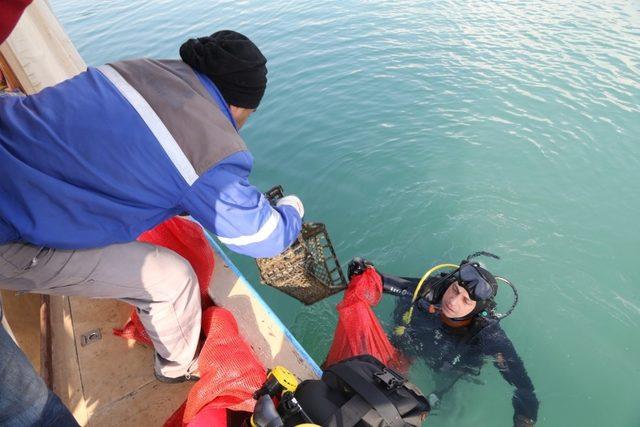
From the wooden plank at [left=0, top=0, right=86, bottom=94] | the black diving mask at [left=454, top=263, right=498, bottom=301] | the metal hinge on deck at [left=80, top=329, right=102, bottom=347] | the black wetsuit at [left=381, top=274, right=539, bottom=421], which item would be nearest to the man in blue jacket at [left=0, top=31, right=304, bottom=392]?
the metal hinge on deck at [left=80, top=329, right=102, bottom=347]

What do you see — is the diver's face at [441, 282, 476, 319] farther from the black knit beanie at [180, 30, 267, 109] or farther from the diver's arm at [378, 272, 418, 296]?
the black knit beanie at [180, 30, 267, 109]

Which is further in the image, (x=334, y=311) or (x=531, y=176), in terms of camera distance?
(x=531, y=176)

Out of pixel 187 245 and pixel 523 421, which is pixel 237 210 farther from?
pixel 523 421

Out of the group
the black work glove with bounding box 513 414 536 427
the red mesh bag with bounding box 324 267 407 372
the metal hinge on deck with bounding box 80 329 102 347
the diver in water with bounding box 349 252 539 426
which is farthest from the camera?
the diver in water with bounding box 349 252 539 426

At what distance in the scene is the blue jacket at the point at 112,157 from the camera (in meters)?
1.41

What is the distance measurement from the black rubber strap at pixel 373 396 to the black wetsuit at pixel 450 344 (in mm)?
1925

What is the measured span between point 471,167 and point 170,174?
514 cm

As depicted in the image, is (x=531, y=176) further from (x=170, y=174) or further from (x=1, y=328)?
(x=1, y=328)

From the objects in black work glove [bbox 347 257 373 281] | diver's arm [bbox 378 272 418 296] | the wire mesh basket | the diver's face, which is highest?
the wire mesh basket

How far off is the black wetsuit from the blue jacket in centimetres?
236

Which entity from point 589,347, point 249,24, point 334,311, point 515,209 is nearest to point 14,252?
point 334,311

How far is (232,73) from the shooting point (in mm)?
1709

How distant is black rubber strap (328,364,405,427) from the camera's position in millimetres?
1419

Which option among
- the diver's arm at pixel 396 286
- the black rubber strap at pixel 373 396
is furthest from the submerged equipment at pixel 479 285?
the black rubber strap at pixel 373 396
